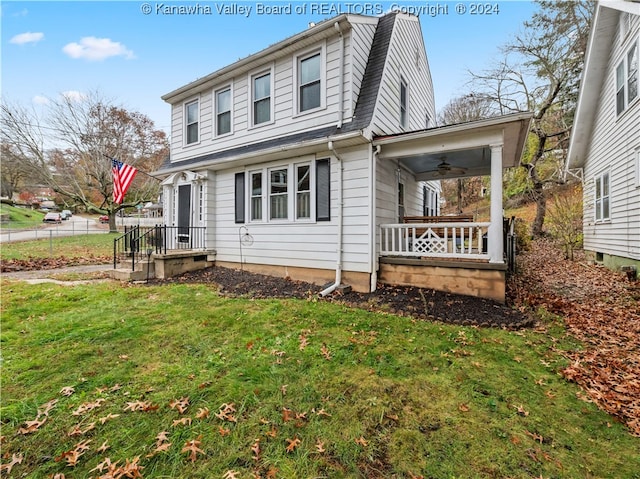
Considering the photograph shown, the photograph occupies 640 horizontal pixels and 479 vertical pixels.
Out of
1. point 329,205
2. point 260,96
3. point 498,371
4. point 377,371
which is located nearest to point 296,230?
point 329,205

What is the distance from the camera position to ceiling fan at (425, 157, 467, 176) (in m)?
8.12

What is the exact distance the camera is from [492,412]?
9.13 ft

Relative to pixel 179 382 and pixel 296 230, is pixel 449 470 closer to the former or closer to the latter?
pixel 179 382

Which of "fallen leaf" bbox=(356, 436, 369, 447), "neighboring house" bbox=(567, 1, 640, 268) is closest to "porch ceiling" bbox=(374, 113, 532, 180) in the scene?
"neighboring house" bbox=(567, 1, 640, 268)

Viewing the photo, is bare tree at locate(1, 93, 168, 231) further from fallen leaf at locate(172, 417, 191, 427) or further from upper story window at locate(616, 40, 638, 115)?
upper story window at locate(616, 40, 638, 115)

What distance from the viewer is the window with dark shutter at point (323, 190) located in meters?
7.23

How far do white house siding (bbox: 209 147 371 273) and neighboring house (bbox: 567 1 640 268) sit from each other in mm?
6936

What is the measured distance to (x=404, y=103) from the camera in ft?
30.0

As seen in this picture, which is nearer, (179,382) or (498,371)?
(179,382)

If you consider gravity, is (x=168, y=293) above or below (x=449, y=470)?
above

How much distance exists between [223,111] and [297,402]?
9106mm

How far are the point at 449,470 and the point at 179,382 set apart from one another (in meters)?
2.65

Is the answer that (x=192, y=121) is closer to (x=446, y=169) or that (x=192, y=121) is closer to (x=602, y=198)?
(x=446, y=169)

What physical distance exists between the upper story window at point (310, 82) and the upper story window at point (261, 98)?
1.13m
